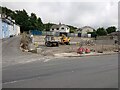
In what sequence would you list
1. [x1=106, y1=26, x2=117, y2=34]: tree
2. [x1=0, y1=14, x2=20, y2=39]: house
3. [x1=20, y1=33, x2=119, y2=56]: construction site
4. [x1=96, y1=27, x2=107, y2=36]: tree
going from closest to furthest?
1. [x1=20, y1=33, x2=119, y2=56]: construction site
2. [x1=0, y1=14, x2=20, y2=39]: house
3. [x1=96, y1=27, x2=107, y2=36]: tree
4. [x1=106, y1=26, x2=117, y2=34]: tree

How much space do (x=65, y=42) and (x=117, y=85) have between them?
4290 cm

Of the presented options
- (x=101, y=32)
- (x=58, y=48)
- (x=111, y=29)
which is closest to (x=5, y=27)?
(x=58, y=48)

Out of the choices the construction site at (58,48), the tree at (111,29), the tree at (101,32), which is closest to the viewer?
the construction site at (58,48)

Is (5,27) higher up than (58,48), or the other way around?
(5,27)

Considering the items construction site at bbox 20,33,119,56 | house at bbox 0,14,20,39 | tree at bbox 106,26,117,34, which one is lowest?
construction site at bbox 20,33,119,56

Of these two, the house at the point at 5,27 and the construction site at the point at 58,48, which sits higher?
the house at the point at 5,27

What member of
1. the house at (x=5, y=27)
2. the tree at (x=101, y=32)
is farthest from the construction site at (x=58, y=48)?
the tree at (x=101, y=32)

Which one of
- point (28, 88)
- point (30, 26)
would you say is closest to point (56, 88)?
point (28, 88)

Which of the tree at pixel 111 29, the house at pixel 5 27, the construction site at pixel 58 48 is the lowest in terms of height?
the construction site at pixel 58 48

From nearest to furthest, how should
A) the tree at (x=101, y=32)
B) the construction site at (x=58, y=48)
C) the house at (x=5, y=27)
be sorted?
the construction site at (x=58, y=48)
the house at (x=5, y=27)
the tree at (x=101, y=32)

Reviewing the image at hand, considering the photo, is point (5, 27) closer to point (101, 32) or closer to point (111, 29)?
point (101, 32)

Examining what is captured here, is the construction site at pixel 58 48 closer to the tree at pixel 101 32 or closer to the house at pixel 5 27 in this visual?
the house at pixel 5 27

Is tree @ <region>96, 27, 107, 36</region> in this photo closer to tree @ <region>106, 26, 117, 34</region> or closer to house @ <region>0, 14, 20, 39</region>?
tree @ <region>106, 26, 117, 34</region>

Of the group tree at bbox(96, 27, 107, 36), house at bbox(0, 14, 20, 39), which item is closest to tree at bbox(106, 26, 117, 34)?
tree at bbox(96, 27, 107, 36)
